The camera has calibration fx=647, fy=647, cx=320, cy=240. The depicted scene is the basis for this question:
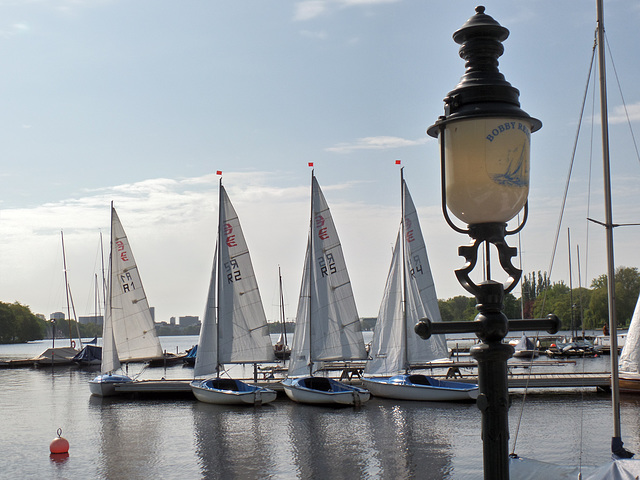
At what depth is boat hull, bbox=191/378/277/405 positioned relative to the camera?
112 ft

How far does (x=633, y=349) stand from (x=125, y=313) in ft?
100

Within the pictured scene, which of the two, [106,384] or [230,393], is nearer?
[230,393]

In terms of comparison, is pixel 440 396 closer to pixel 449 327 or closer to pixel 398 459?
pixel 398 459

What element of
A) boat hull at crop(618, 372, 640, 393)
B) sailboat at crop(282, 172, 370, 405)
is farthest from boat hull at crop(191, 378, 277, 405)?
boat hull at crop(618, 372, 640, 393)

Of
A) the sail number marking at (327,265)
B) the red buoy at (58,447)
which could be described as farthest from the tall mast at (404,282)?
the red buoy at (58,447)

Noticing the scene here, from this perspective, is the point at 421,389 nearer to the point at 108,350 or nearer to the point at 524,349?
the point at 108,350

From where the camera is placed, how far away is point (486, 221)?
10.8ft

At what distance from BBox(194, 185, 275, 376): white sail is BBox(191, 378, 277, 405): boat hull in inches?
74.6

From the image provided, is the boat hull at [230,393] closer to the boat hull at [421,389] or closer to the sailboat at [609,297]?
the boat hull at [421,389]

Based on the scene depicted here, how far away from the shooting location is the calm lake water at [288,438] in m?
20.6

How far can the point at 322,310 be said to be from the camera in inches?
1469

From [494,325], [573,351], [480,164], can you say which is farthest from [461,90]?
[573,351]

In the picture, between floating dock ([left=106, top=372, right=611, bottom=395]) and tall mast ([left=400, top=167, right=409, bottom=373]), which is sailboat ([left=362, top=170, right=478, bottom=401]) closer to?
tall mast ([left=400, top=167, right=409, bottom=373])

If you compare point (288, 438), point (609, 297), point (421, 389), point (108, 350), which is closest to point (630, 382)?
point (421, 389)
